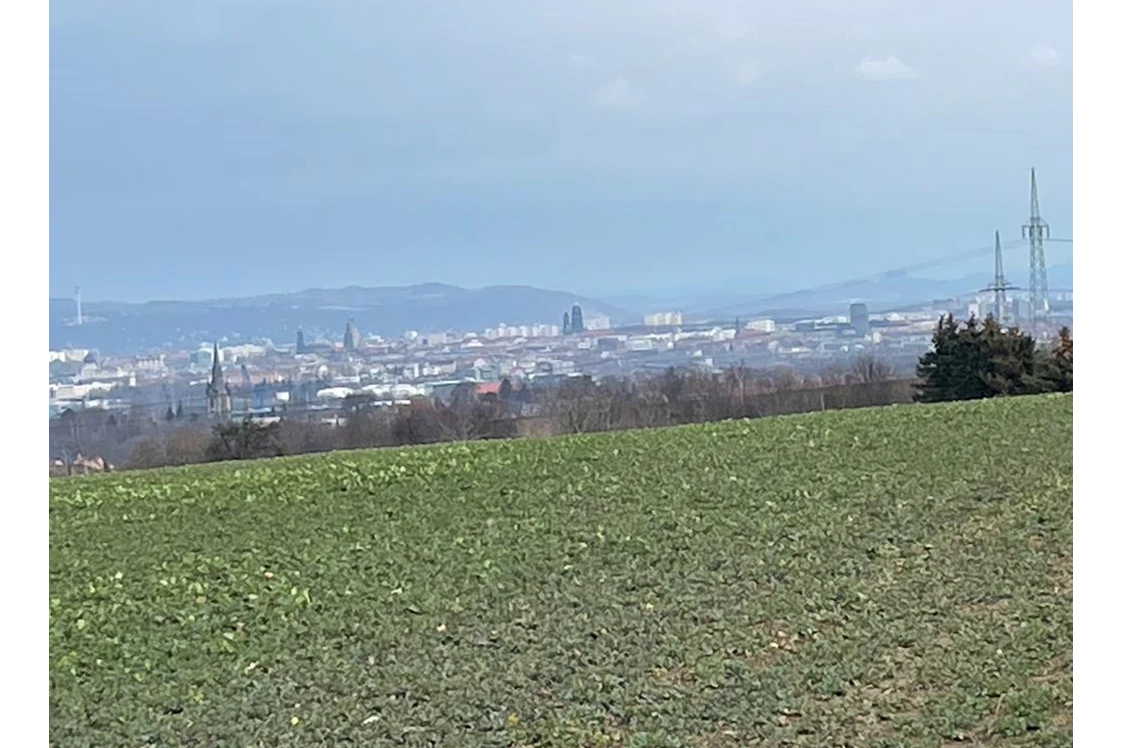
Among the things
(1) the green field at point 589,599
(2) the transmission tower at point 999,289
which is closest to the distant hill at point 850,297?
(2) the transmission tower at point 999,289

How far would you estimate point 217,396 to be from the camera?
26.2 feet

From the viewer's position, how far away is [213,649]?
11.4 ft

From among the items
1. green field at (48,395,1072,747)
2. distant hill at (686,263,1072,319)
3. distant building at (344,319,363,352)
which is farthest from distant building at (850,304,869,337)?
distant building at (344,319,363,352)

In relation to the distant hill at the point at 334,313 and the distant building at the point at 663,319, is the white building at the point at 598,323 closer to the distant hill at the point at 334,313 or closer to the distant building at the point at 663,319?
the distant hill at the point at 334,313

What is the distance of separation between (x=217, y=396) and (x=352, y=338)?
5.66ft

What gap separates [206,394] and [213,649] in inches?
186

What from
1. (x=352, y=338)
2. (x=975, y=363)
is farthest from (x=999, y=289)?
(x=352, y=338)

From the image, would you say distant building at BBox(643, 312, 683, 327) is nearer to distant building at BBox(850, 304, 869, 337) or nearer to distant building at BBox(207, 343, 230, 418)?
distant building at BBox(850, 304, 869, 337)

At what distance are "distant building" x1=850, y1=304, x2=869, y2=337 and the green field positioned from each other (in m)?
3.78

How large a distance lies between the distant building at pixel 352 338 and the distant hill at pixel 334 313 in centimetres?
7

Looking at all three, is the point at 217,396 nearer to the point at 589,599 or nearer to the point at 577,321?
the point at 577,321
